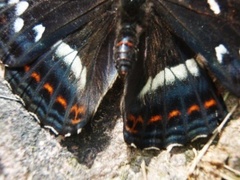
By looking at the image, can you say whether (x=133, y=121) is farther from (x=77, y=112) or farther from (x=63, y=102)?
(x=63, y=102)

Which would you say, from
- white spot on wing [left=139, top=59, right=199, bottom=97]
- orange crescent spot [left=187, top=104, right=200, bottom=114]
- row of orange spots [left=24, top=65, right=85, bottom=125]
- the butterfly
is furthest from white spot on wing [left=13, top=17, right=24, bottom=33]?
orange crescent spot [left=187, top=104, right=200, bottom=114]

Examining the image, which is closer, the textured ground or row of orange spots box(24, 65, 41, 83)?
the textured ground

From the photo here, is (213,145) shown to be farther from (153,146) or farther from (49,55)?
(49,55)

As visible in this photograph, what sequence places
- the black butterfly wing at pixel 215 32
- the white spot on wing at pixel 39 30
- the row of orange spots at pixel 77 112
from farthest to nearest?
the white spot on wing at pixel 39 30
the row of orange spots at pixel 77 112
the black butterfly wing at pixel 215 32


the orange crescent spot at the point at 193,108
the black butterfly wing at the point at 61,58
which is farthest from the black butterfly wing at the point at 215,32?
the black butterfly wing at the point at 61,58

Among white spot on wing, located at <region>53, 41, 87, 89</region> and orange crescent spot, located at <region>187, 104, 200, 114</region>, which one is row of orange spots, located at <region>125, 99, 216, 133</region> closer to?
orange crescent spot, located at <region>187, 104, 200, 114</region>

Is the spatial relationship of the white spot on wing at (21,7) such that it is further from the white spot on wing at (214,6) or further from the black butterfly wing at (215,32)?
the white spot on wing at (214,6)

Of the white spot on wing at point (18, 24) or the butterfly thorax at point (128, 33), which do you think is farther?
the white spot on wing at point (18, 24)

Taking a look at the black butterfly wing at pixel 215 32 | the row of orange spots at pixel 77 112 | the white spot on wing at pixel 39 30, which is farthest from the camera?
the white spot on wing at pixel 39 30

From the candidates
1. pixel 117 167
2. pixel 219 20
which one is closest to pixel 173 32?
pixel 219 20
